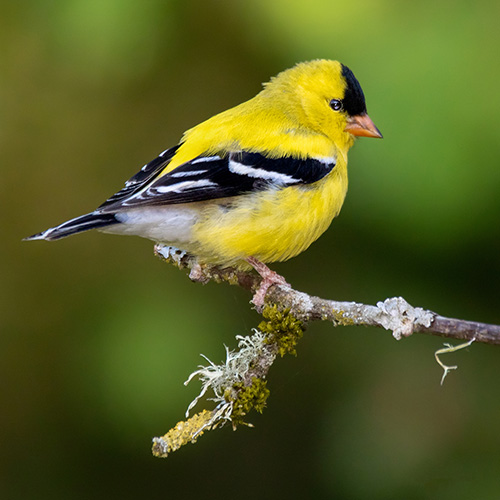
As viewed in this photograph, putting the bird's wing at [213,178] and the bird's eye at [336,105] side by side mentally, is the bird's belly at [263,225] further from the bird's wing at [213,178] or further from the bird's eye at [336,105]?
the bird's eye at [336,105]

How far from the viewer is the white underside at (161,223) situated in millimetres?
2877

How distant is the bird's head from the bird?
3.0 inches

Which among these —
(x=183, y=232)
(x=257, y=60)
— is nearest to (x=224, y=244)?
(x=183, y=232)

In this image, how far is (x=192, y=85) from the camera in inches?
155

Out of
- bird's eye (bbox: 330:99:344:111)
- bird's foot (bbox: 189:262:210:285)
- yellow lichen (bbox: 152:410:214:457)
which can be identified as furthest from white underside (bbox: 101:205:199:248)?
bird's eye (bbox: 330:99:344:111)

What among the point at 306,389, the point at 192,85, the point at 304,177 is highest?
the point at 192,85

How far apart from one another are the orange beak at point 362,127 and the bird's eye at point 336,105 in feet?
0.27

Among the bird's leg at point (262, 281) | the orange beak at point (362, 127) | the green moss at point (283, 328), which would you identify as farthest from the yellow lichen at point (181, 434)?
the orange beak at point (362, 127)

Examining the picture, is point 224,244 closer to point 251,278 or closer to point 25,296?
point 251,278

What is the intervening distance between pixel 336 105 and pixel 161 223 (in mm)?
1096

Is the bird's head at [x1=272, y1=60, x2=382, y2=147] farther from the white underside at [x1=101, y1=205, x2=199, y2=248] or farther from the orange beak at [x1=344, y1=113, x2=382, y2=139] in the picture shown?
the white underside at [x1=101, y1=205, x2=199, y2=248]

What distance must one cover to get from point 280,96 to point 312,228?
81 centimetres

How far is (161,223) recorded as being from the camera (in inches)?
116

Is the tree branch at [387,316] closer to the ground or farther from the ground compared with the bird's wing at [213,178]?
closer to the ground
